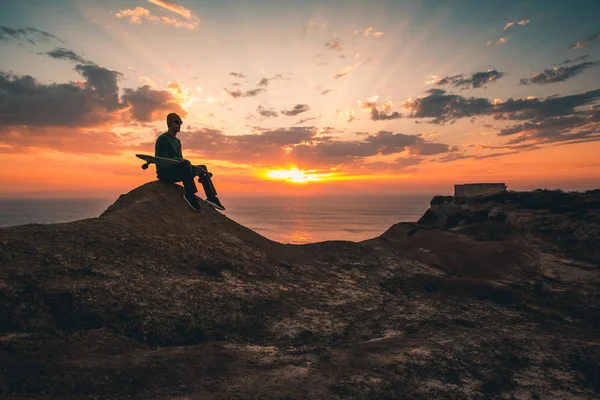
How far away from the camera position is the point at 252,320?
8.32 m

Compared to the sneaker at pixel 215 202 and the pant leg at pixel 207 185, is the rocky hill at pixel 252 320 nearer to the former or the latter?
the sneaker at pixel 215 202

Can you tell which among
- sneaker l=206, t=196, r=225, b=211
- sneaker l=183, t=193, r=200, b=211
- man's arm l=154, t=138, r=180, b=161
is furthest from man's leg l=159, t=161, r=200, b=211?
sneaker l=206, t=196, r=225, b=211

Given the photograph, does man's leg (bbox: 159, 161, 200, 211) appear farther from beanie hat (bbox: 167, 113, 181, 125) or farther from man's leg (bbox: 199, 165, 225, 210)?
beanie hat (bbox: 167, 113, 181, 125)

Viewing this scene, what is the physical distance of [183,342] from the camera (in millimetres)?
7051

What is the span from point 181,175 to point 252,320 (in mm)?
6467

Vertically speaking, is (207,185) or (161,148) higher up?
(161,148)

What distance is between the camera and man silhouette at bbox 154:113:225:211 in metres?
11.7

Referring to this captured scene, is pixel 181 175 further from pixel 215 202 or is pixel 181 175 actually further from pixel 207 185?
pixel 215 202

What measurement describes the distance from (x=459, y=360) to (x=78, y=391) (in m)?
7.32

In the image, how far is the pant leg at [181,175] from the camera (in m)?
12.0

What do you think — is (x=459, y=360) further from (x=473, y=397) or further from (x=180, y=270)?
(x=180, y=270)

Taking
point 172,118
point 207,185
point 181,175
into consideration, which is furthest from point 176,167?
point 172,118

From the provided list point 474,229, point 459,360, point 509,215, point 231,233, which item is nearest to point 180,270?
point 231,233

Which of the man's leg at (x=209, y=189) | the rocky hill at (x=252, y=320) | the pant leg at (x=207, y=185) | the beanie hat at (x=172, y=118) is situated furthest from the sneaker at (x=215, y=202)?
the beanie hat at (x=172, y=118)
